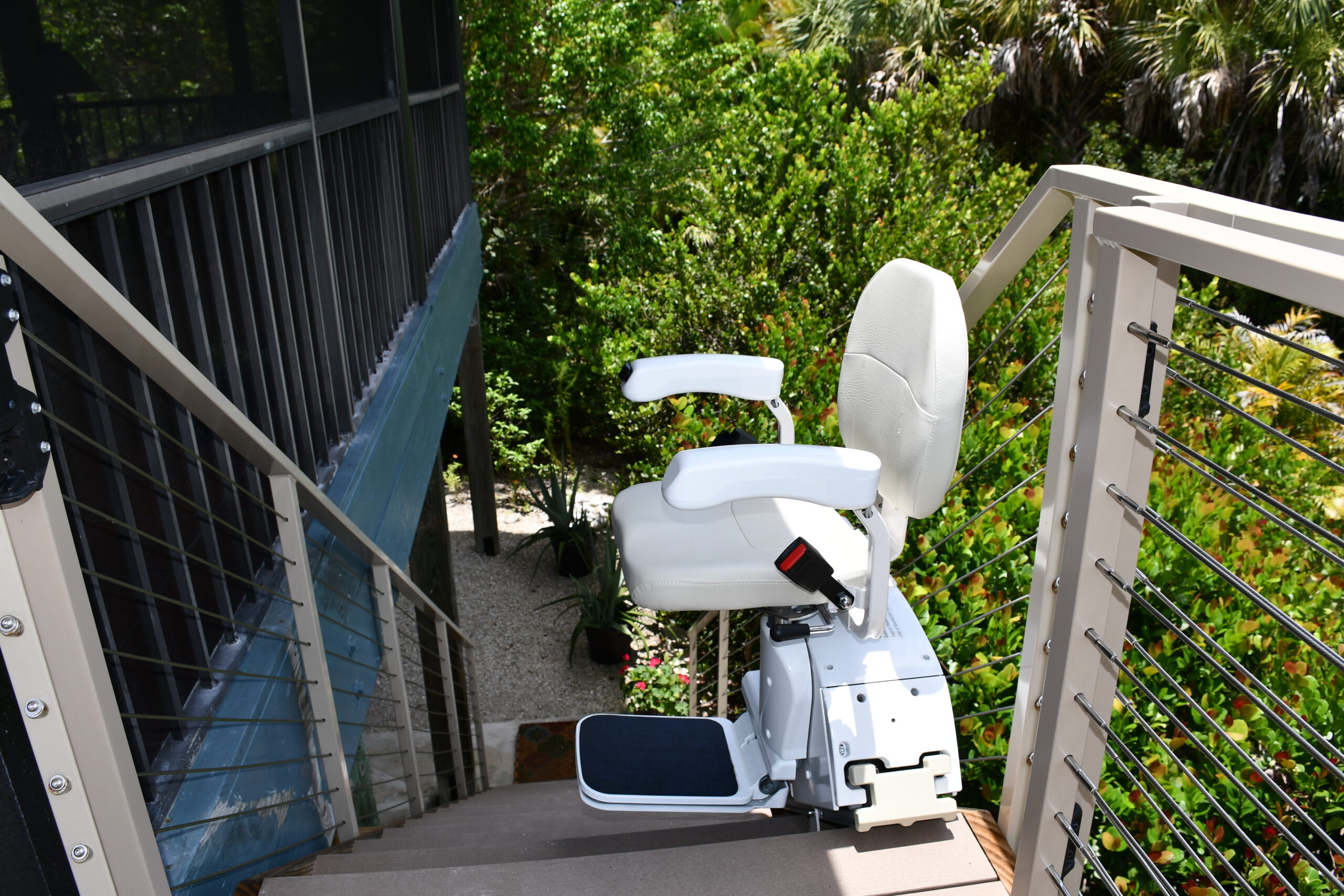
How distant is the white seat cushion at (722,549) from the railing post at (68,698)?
37.9 inches

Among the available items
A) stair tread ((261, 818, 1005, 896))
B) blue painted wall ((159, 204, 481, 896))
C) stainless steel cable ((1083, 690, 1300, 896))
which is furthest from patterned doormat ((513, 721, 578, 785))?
stainless steel cable ((1083, 690, 1300, 896))

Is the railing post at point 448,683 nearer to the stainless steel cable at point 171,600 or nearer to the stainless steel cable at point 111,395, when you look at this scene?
the stainless steel cable at point 171,600

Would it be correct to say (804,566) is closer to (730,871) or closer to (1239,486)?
(730,871)

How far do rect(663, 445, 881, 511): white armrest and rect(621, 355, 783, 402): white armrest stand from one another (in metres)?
0.54

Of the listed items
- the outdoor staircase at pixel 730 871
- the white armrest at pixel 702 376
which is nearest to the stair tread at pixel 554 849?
the outdoor staircase at pixel 730 871

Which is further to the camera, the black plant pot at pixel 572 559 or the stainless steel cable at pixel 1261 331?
the black plant pot at pixel 572 559

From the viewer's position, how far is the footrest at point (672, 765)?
1800mm

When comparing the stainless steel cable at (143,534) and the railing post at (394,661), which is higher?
the stainless steel cable at (143,534)

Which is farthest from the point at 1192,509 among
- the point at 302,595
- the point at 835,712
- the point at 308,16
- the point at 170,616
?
the point at 308,16

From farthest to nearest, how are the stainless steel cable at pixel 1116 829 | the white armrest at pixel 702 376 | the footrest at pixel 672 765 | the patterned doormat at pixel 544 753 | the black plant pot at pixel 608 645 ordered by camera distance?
1. the black plant pot at pixel 608 645
2. the patterned doormat at pixel 544 753
3. the white armrest at pixel 702 376
4. the footrest at pixel 672 765
5. the stainless steel cable at pixel 1116 829

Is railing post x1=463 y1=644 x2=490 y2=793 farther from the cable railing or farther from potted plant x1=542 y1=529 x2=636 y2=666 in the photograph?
potted plant x1=542 y1=529 x2=636 y2=666

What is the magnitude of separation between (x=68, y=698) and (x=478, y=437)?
5.74m

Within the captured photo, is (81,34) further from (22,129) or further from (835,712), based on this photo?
(835,712)

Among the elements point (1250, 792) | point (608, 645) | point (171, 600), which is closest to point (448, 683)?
point (171, 600)
